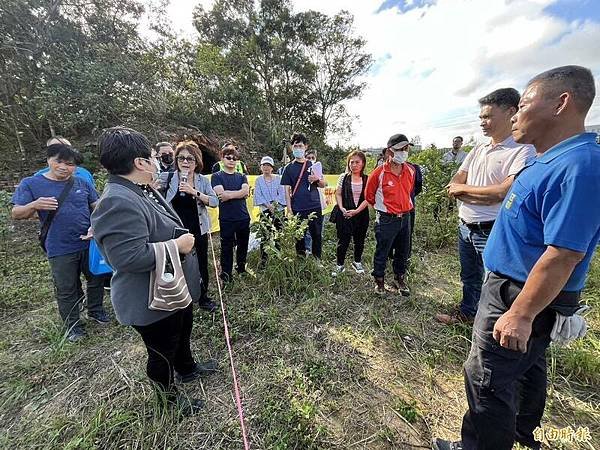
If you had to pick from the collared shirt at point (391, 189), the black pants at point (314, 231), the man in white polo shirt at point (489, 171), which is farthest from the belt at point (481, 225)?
the black pants at point (314, 231)

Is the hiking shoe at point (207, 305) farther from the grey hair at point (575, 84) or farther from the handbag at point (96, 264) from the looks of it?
the grey hair at point (575, 84)

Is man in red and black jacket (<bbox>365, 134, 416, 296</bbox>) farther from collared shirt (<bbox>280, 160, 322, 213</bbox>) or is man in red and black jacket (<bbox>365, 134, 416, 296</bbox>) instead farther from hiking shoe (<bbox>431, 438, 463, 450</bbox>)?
hiking shoe (<bbox>431, 438, 463, 450</bbox>)

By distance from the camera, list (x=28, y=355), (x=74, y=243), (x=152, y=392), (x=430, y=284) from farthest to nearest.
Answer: (x=430, y=284) → (x=74, y=243) → (x=28, y=355) → (x=152, y=392)

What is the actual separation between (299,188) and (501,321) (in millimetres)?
2911

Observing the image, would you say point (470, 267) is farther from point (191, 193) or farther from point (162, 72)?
point (162, 72)

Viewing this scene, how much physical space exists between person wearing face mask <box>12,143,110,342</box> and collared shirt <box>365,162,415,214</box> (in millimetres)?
3009

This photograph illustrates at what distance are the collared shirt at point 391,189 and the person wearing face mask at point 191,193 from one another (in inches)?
72.1

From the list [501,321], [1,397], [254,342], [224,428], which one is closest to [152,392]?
[224,428]

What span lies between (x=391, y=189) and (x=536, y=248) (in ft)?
6.56

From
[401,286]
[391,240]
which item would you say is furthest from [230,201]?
[401,286]

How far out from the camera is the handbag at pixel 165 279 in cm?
147

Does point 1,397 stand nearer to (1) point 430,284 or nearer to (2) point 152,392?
(2) point 152,392

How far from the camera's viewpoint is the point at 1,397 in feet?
6.88

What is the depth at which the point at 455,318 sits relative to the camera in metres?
2.88
